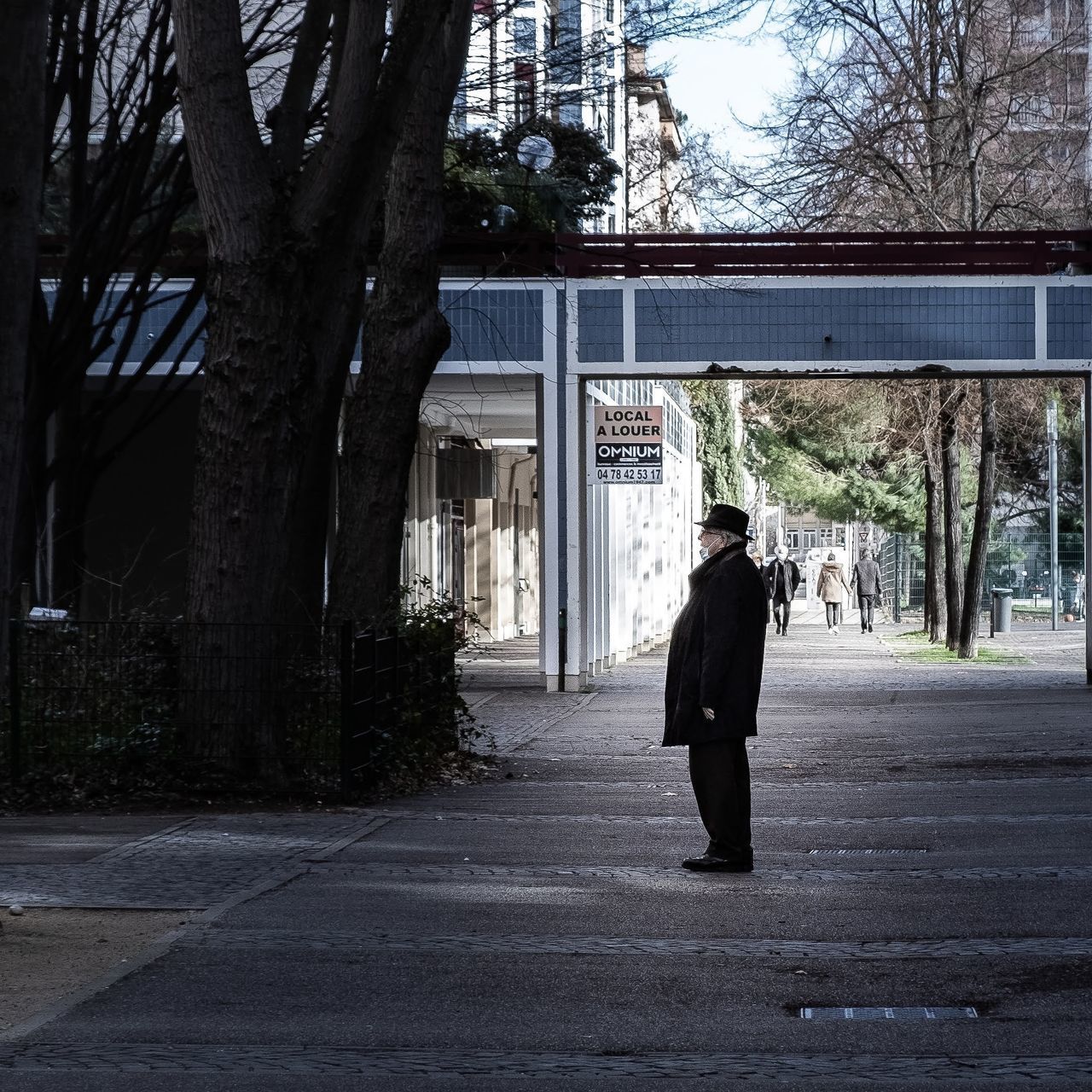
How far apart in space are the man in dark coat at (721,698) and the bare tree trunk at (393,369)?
16.5ft

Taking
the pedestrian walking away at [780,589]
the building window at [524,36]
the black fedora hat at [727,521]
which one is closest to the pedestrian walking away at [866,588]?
the pedestrian walking away at [780,589]

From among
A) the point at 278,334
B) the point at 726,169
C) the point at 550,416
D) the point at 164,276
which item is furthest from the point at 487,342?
the point at 278,334

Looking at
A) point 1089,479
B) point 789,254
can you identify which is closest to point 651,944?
point 789,254

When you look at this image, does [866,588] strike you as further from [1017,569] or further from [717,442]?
[1017,569]

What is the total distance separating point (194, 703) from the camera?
1222 cm

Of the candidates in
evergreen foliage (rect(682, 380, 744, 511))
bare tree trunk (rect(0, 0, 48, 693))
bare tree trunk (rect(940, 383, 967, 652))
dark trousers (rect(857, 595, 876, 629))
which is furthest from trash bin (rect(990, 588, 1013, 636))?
bare tree trunk (rect(0, 0, 48, 693))

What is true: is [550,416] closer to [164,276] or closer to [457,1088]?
[164,276]

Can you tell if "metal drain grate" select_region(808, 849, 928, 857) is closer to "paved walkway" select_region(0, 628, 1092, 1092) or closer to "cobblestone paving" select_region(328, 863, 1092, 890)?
"paved walkway" select_region(0, 628, 1092, 1092)

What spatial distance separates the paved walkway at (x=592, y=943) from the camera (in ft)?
19.4

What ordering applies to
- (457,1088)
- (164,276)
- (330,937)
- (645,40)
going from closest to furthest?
(457,1088) < (330,937) < (645,40) < (164,276)

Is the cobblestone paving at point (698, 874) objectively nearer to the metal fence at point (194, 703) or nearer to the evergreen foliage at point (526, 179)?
the metal fence at point (194, 703)

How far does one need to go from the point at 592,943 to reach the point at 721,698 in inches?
82.8

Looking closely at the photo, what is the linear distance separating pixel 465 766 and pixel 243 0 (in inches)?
439

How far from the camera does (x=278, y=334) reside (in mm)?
12016
